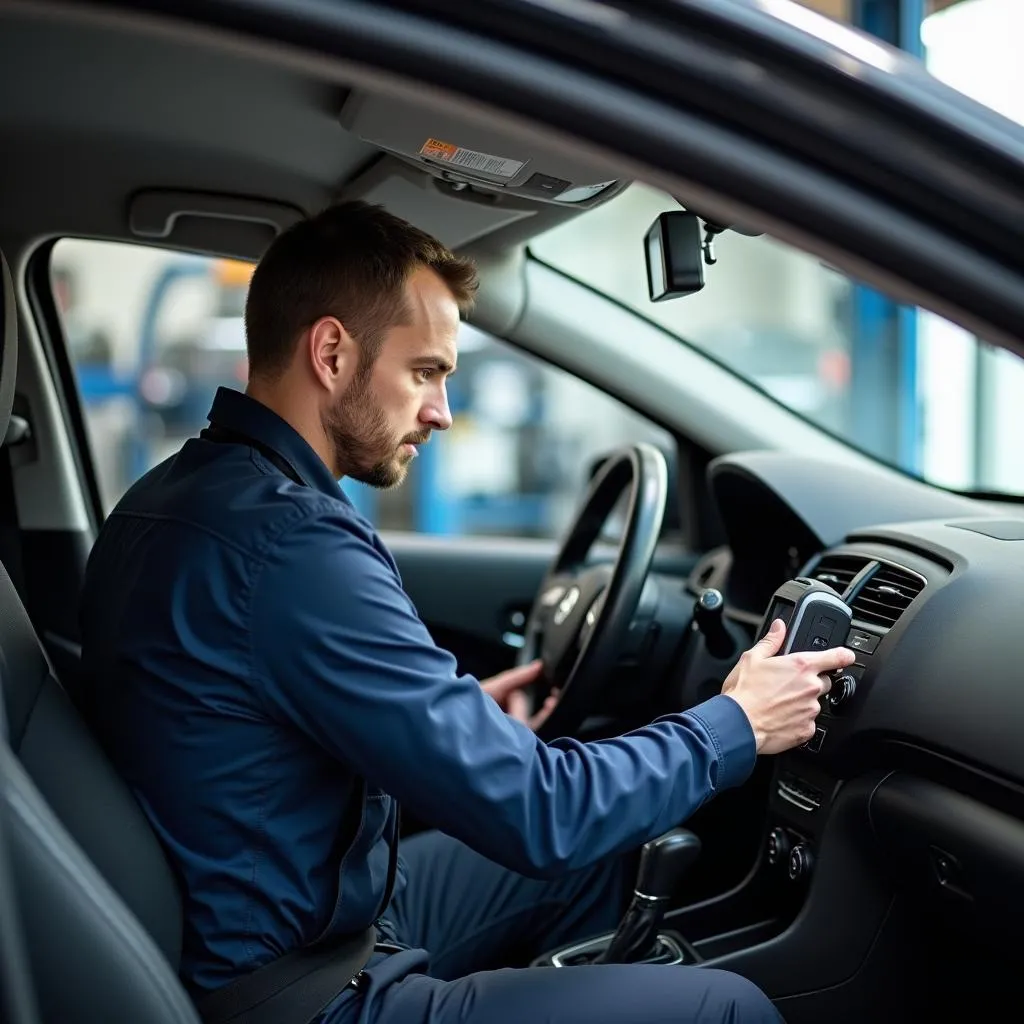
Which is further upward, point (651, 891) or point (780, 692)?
point (780, 692)

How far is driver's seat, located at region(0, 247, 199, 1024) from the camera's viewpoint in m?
0.96

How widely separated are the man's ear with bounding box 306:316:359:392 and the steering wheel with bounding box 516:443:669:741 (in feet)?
2.25

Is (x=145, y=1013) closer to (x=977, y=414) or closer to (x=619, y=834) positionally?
(x=619, y=834)

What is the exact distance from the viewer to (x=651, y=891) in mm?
1713

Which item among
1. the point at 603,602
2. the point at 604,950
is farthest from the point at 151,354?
the point at 604,950

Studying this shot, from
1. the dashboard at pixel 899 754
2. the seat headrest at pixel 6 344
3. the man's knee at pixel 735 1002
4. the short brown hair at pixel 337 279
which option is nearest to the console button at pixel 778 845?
the dashboard at pixel 899 754

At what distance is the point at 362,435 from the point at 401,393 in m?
0.07

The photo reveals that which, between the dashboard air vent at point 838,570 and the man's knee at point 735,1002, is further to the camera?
the dashboard air vent at point 838,570

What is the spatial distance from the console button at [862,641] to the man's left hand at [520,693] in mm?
527

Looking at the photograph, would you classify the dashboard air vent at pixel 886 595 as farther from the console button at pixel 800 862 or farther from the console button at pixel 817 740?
the console button at pixel 800 862

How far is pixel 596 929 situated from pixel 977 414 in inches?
157

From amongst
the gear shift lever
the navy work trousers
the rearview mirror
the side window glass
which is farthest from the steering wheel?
the side window glass

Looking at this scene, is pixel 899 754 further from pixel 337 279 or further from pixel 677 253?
pixel 337 279

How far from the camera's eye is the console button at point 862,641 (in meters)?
1.66
